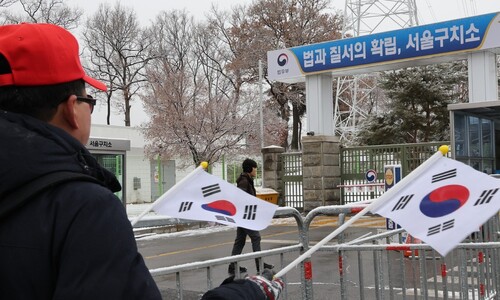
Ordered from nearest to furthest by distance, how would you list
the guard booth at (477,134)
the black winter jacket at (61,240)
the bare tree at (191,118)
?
1. the black winter jacket at (61,240)
2. the guard booth at (477,134)
3. the bare tree at (191,118)

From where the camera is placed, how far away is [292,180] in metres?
21.4

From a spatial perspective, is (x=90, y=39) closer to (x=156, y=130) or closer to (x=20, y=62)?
(x=156, y=130)

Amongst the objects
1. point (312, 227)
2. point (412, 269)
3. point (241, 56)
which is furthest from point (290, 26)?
point (412, 269)

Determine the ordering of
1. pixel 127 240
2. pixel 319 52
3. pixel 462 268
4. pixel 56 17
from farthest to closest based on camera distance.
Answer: pixel 56 17, pixel 319 52, pixel 462 268, pixel 127 240

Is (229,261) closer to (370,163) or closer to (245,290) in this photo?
(245,290)

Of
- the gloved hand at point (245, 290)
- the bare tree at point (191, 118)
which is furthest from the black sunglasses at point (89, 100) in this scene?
the bare tree at point (191, 118)

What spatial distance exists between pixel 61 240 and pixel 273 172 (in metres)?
20.3

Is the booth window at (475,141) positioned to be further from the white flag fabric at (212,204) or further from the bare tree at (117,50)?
the bare tree at (117,50)

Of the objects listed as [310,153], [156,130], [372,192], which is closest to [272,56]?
[310,153]

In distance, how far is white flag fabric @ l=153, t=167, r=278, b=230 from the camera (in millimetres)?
3461

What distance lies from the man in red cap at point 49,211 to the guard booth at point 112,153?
11.6m

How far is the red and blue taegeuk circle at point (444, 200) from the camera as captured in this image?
9.87 ft

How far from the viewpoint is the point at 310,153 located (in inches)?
774

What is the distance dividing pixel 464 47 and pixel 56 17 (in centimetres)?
2143
